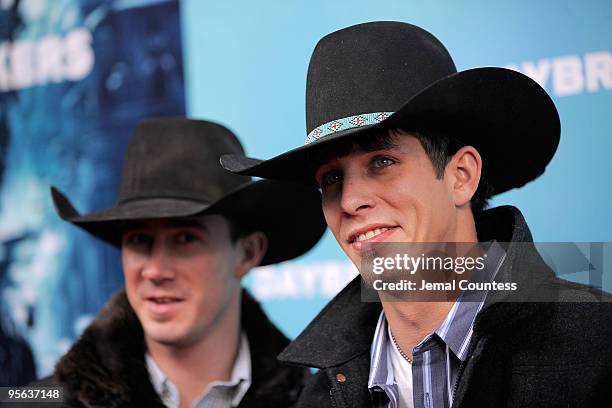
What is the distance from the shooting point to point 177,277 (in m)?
2.41

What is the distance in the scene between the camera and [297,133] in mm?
2898

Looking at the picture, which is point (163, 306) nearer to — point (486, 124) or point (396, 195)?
point (396, 195)

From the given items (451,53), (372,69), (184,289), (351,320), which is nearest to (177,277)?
(184,289)

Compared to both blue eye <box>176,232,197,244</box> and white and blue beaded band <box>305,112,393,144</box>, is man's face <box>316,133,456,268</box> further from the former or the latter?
blue eye <box>176,232,197,244</box>

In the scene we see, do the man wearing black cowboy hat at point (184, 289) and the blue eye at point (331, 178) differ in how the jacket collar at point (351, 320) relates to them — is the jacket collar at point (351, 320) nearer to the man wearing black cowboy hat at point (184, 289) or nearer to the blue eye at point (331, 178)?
the blue eye at point (331, 178)

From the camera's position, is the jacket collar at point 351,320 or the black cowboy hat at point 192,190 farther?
the black cowboy hat at point 192,190

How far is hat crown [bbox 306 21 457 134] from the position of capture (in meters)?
1.69

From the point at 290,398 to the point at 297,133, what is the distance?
98 cm

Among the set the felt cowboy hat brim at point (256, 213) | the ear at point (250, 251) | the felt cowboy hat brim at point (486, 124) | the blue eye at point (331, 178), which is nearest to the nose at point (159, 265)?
the felt cowboy hat brim at point (256, 213)

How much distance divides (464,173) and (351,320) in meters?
0.47

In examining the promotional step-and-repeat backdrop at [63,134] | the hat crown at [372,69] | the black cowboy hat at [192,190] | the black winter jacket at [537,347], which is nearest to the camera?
the black winter jacket at [537,347]

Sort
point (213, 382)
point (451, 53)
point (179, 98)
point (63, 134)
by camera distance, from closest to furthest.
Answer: point (213, 382) < point (451, 53) < point (179, 98) < point (63, 134)

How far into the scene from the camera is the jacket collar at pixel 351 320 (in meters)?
1.72

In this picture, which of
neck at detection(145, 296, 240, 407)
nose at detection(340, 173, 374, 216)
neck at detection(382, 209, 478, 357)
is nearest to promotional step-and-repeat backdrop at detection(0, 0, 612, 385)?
neck at detection(145, 296, 240, 407)
